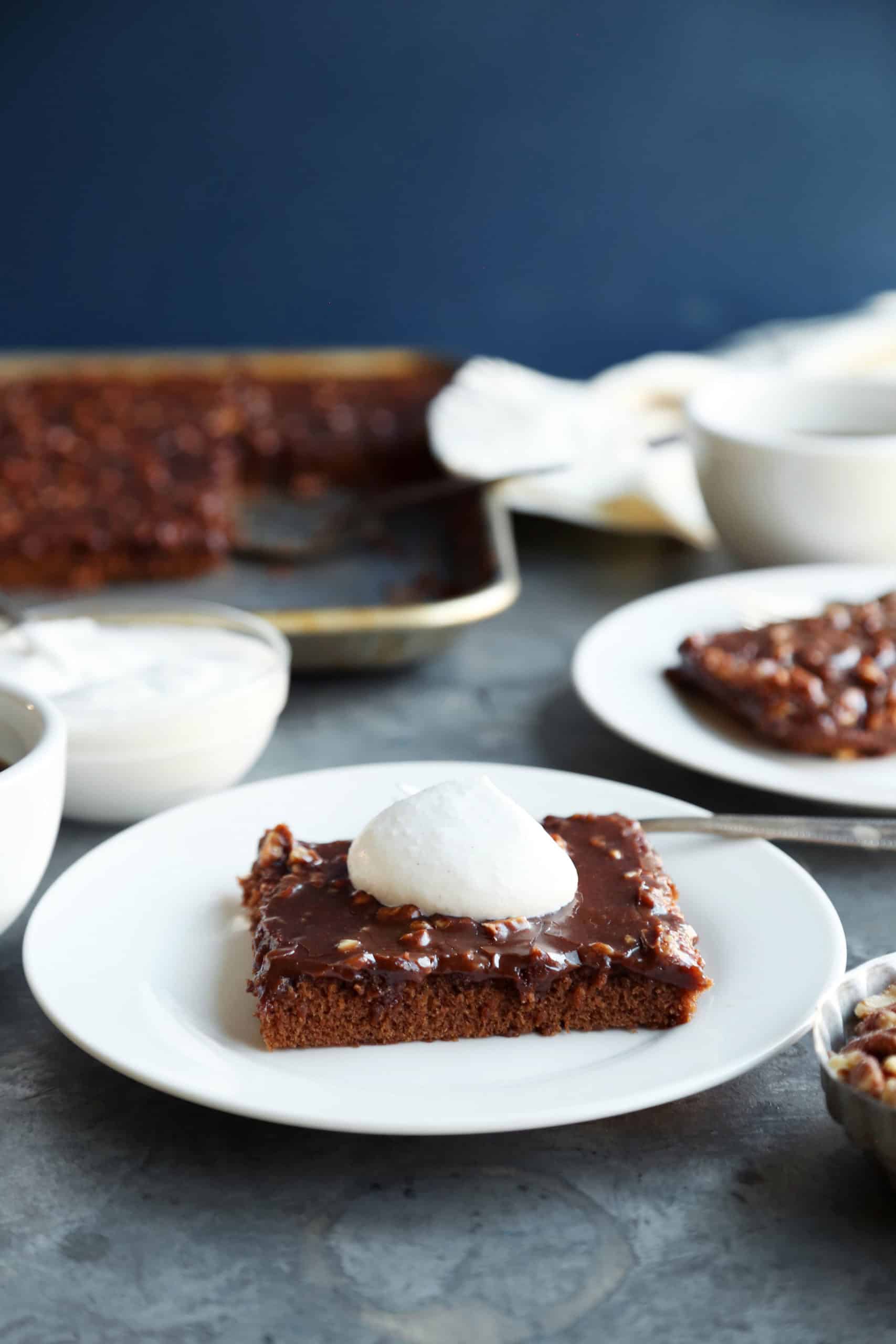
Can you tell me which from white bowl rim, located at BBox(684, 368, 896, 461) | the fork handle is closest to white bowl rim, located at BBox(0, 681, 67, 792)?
the fork handle

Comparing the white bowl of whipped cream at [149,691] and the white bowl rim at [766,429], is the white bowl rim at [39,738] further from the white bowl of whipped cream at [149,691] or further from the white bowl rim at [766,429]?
the white bowl rim at [766,429]

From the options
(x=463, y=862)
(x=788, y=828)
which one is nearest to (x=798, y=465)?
(x=788, y=828)

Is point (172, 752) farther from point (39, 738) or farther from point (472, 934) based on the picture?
point (472, 934)

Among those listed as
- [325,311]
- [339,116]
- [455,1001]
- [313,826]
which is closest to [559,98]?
[339,116]

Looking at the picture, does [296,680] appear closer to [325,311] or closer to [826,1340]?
[826,1340]

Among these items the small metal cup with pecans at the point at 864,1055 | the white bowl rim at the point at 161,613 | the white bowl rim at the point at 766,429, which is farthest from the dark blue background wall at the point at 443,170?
the small metal cup with pecans at the point at 864,1055

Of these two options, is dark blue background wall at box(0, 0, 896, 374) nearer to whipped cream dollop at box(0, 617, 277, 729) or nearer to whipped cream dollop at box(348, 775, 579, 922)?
whipped cream dollop at box(0, 617, 277, 729)
